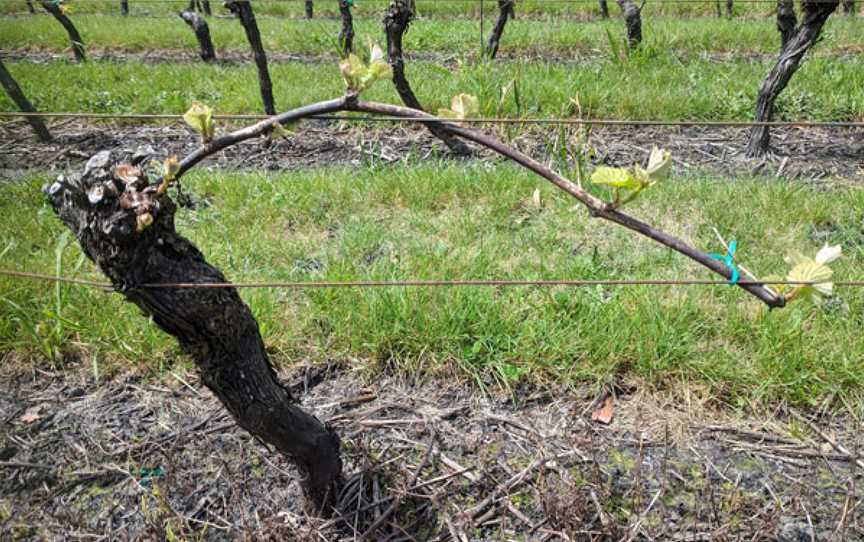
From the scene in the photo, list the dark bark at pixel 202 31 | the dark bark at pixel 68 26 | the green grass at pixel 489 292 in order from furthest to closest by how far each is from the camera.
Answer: the dark bark at pixel 202 31
the dark bark at pixel 68 26
the green grass at pixel 489 292

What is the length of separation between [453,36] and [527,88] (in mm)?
2877

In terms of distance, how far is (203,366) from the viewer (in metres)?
1.42

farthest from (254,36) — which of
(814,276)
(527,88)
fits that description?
(814,276)

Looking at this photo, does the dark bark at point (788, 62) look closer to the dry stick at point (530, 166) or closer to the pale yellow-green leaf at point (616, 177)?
the dry stick at point (530, 166)

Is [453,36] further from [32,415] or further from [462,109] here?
[462,109]

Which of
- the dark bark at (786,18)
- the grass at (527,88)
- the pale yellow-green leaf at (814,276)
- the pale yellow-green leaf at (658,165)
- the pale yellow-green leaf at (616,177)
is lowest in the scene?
the grass at (527,88)

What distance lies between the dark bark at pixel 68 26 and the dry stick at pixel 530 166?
18.9ft

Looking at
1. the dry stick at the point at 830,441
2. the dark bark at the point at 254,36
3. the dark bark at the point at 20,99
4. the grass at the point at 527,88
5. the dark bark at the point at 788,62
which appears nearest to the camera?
the dry stick at the point at 830,441

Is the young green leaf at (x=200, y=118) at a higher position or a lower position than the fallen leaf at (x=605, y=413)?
higher

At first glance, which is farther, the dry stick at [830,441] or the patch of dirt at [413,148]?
the patch of dirt at [413,148]

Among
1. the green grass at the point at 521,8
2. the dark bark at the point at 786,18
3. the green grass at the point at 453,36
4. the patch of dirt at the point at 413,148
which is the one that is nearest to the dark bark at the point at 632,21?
the green grass at the point at 453,36

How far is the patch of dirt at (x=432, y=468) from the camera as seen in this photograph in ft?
5.79

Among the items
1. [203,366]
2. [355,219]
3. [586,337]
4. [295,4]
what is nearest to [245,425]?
[203,366]

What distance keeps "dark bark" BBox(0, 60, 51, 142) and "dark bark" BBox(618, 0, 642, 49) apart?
4730 millimetres
